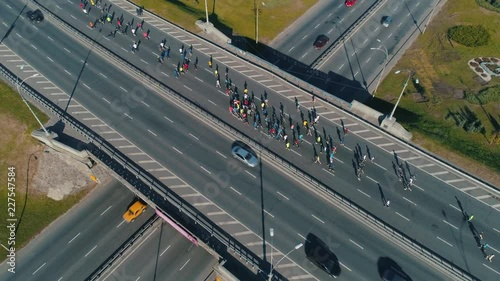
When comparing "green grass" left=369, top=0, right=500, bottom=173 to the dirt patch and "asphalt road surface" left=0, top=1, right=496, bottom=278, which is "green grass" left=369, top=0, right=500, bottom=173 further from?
the dirt patch

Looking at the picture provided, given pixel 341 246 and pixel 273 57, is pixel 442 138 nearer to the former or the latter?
pixel 341 246

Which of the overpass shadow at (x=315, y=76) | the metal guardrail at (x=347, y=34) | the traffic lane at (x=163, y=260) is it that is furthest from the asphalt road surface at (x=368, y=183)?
the metal guardrail at (x=347, y=34)

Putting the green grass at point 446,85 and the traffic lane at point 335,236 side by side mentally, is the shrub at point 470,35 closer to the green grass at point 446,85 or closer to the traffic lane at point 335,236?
the green grass at point 446,85

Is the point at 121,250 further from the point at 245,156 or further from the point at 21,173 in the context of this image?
the point at 21,173

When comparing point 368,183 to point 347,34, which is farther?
point 347,34

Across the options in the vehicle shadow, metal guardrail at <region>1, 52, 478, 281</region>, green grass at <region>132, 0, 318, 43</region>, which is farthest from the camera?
green grass at <region>132, 0, 318, 43</region>

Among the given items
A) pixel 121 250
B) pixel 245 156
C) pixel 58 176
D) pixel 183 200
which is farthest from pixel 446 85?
pixel 58 176

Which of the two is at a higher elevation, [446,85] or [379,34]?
[379,34]

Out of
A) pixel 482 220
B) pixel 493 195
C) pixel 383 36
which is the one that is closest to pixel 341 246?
pixel 482 220

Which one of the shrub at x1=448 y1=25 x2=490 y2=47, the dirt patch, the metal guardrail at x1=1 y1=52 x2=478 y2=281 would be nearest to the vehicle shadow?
the metal guardrail at x1=1 y1=52 x2=478 y2=281
